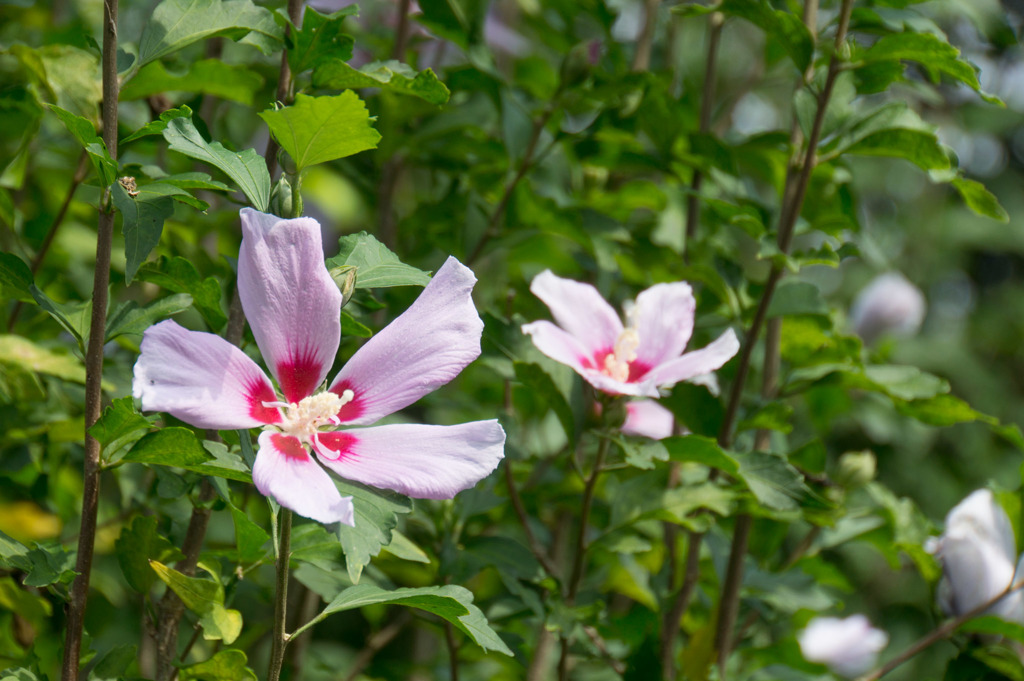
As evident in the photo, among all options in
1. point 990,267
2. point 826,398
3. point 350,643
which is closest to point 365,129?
point 826,398

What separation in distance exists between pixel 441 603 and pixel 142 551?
0.75 ft

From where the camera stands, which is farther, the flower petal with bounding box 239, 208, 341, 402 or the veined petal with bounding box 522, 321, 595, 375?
the veined petal with bounding box 522, 321, 595, 375

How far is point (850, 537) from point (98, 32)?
1.23 metres

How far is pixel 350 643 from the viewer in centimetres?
182

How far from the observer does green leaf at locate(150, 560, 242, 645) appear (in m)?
0.64

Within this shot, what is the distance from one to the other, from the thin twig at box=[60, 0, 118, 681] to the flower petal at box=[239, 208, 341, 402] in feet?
0.38

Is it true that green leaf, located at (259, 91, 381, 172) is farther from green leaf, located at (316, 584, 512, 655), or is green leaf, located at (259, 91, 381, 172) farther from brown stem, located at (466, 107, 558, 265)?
brown stem, located at (466, 107, 558, 265)

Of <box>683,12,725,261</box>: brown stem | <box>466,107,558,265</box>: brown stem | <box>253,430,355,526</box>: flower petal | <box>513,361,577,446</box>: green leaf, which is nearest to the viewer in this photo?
<box>253,430,355,526</box>: flower petal

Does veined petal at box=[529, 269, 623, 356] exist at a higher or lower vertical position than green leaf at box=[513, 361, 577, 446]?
higher

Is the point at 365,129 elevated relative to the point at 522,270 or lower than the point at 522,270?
elevated

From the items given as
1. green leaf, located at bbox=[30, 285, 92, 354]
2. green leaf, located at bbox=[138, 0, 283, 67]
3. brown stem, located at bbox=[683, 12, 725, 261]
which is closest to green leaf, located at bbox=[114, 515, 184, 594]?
green leaf, located at bbox=[30, 285, 92, 354]

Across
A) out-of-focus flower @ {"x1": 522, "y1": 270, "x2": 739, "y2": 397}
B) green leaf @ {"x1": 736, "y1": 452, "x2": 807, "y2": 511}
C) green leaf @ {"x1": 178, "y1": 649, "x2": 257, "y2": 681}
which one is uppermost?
out-of-focus flower @ {"x1": 522, "y1": 270, "x2": 739, "y2": 397}

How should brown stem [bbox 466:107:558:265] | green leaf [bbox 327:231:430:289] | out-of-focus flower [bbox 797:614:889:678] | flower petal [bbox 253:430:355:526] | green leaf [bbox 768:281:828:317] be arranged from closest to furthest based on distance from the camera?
flower petal [bbox 253:430:355:526]
green leaf [bbox 327:231:430:289]
green leaf [bbox 768:281:828:317]
brown stem [bbox 466:107:558:265]
out-of-focus flower [bbox 797:614:889:678]

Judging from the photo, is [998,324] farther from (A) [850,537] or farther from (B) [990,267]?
(A) [850,537]
